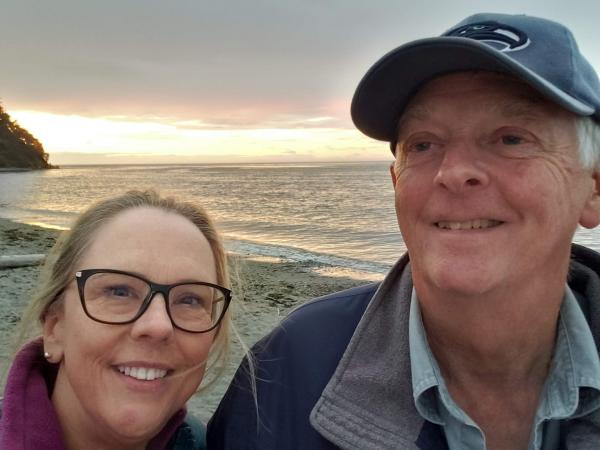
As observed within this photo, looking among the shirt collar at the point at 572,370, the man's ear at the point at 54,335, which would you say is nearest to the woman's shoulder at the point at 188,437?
the man's ear at the point at 54,335

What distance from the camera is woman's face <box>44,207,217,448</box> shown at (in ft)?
6.44

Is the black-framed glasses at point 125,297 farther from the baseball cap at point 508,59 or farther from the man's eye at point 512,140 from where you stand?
the man's eye at point 512,140

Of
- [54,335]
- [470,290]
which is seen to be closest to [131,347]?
[54,335]

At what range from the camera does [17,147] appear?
113 m

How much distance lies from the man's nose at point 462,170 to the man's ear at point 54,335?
162 centimetres

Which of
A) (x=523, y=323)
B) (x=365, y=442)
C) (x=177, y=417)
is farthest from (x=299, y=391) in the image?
(x=523, y=323)

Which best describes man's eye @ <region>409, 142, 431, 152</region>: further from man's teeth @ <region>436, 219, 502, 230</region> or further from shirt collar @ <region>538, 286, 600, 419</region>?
shirt collar @ <region>538, 286, 600, 419</region>

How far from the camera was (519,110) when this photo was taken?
1878 mm

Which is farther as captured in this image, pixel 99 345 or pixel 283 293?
pixel 283 293

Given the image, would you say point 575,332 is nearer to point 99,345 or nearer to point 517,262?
point 517,262

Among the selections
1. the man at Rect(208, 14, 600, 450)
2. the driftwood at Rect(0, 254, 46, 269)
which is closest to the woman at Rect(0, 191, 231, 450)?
the man at Rect(208, 14, 600, 450)

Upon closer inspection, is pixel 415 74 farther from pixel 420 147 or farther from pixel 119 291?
pixel 119 291

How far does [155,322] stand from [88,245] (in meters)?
0.50

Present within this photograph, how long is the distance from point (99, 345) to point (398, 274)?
4.18 feet
